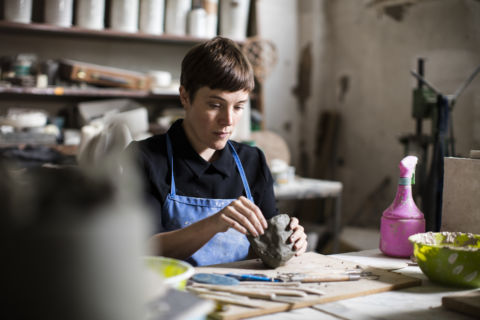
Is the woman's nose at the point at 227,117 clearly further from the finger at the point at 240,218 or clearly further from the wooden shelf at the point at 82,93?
the wooden shelf at the point at 82,93

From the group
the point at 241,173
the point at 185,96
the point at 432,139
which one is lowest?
the point at 241,173

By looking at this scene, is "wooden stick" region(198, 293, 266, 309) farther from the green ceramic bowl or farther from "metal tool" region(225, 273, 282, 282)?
the green ceramic bowl

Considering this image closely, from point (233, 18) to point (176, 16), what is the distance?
0.50m

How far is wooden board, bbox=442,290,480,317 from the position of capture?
103cm

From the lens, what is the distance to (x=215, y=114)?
5.29 ft

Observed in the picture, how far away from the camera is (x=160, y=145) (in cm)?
170

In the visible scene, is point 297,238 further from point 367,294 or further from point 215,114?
point 215,114

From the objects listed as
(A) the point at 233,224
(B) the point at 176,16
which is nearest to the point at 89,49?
(B) the point at 176,16

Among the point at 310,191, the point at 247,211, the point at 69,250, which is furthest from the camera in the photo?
the point at 310,191

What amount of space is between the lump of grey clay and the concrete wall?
264 cm

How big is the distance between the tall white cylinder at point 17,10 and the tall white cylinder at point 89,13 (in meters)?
0.34

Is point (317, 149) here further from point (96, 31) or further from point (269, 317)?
point (269, 317)

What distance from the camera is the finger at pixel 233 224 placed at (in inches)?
51.4

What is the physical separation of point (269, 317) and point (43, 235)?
1.97 ft
